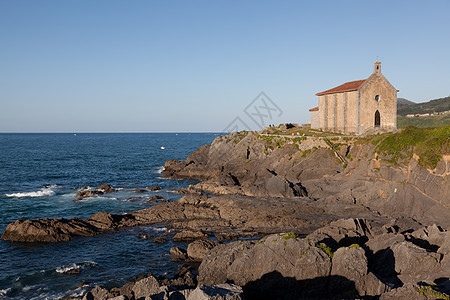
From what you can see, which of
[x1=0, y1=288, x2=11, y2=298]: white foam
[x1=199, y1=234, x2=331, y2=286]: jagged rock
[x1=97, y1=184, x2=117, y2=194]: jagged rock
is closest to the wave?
[x1=0, y1=288, x2=11, y2=298]: white foam

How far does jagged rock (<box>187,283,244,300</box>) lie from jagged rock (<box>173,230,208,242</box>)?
1702 cm

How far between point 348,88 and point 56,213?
50133mm

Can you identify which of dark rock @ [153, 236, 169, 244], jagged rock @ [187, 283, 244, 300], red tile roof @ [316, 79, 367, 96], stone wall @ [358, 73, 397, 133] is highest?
red tile roof @ [316, 79, 367, 96]

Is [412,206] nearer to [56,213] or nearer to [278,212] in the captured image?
[278,212]

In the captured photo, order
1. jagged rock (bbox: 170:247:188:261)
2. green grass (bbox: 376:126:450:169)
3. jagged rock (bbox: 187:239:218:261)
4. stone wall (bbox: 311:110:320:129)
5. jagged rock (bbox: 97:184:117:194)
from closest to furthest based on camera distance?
1. jagged rock (bbox: 187:239:218:261)
2. jagged rock (bbox: 170:247:188:261)
3. green grass (bbox: 376:126:450:169)
4. jagged rock (bbox: 97:184:117:194)
5. stone wall (bbox: 311:110:320:129)

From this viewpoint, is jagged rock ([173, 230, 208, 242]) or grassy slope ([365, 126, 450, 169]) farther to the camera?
grassy slope ([365, 126, 450, 169])

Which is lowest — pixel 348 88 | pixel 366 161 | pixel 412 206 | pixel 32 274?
pixel 32 274

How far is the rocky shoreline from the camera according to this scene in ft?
62.4

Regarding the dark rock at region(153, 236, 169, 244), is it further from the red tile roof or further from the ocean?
the red tile roof

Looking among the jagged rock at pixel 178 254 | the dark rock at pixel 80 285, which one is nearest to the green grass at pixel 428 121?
the jagged rock at pixel 178 254

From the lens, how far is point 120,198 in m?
49.7

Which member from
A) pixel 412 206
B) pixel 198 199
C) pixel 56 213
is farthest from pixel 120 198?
pixel 412 206

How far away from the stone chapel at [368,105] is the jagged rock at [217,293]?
4973 centimetres

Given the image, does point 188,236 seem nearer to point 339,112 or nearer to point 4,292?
point 4,292
